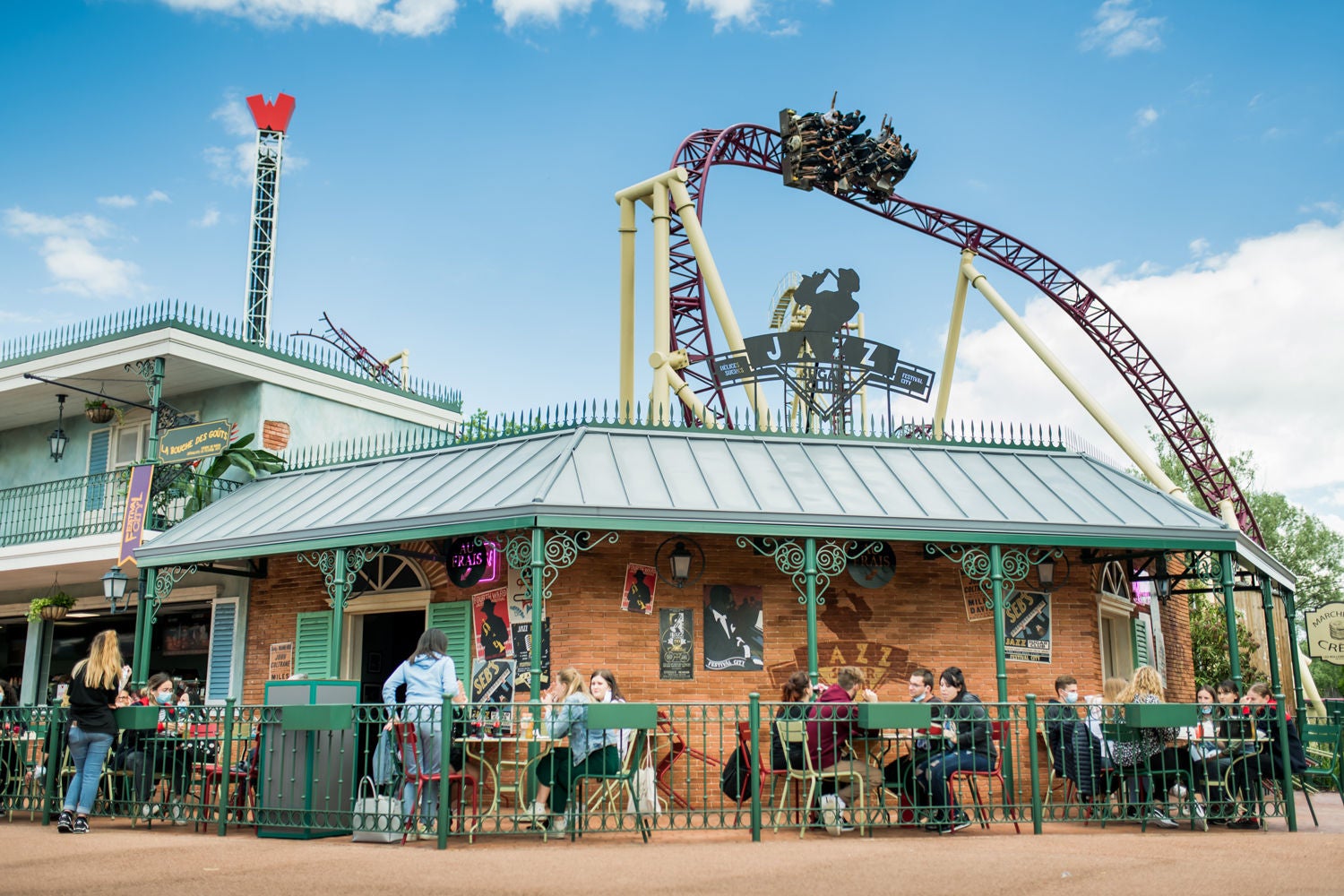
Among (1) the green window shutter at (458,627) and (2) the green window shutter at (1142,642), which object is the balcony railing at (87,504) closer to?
(1) the green window shutter at (458,627)

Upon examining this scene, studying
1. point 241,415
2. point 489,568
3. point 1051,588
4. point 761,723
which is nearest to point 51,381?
point 241,415

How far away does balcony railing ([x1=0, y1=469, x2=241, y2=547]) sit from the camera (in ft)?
50.4

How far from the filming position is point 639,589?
471 inches

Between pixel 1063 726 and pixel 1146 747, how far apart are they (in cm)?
67

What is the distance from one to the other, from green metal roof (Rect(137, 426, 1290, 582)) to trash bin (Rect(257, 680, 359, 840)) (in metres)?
2.41

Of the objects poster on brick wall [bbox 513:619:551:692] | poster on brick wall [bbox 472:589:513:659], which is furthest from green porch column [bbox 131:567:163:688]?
poster on brick wall [bbox 513:619:551:692]

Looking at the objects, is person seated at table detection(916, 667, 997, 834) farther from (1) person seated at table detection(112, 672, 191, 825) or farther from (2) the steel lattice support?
(2) the steel lattice support

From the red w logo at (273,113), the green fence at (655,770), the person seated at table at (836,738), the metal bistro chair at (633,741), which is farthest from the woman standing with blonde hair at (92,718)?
the red w logo at (273,113)

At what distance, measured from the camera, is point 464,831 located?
8438 millimetres

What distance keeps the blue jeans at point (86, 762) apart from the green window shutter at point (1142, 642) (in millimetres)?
11472

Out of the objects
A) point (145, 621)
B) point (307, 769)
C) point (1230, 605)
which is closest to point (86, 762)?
point (307, 769)

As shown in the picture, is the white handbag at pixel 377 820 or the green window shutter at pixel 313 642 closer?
the white handbag at pixel 377 820

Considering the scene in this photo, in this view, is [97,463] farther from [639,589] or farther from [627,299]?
[639,589]

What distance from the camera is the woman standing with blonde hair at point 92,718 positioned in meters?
9.77
